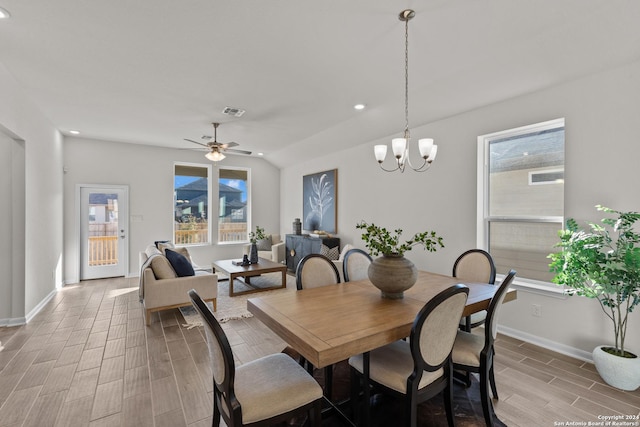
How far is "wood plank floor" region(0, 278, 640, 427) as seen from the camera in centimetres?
204

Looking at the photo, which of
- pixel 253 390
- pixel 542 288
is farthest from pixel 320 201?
pixel 253 390

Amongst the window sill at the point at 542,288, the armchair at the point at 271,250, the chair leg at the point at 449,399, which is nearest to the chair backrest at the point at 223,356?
the chair leg at the point at 449,399

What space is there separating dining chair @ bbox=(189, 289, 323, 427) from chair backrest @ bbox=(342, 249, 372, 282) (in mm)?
1333

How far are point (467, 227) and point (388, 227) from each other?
1.35 meters

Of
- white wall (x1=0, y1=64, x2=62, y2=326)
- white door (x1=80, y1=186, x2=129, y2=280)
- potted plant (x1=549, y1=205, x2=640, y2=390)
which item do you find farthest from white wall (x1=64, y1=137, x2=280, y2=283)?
potted plant (x1=549, y1=205, x2=640, y2=390)

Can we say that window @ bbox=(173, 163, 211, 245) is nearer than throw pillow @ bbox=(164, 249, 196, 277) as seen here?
No

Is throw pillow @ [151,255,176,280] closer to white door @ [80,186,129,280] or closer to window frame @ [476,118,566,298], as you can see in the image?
white door @ [80,186,129,280]

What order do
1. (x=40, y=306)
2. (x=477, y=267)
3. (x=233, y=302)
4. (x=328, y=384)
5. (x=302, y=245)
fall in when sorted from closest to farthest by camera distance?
(x=328, y=384), (x=477, y=267), (x=40, y=306), (x=233, y=302), (x=302, y=245)

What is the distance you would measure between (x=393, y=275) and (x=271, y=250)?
5.35 m

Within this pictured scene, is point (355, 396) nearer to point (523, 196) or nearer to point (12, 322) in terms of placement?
point (523, 196)

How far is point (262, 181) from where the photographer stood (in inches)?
315

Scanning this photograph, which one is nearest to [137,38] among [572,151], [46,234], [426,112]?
[426,112]

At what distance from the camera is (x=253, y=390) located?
4.88ft

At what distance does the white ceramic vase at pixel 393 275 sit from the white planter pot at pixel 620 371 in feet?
5.88
